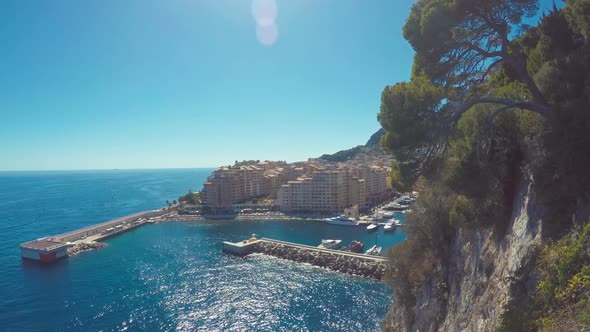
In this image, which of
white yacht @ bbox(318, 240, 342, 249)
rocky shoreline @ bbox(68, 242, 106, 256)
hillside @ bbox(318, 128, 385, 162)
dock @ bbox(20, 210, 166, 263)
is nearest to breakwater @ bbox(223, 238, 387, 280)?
white yacht @ bbox(318, 240, 342, 249)

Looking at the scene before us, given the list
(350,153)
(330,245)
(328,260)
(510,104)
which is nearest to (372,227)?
(330,245)

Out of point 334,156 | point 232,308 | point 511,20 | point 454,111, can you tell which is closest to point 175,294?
point 232,308

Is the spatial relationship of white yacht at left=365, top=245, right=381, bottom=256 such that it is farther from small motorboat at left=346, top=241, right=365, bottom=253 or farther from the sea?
the sea

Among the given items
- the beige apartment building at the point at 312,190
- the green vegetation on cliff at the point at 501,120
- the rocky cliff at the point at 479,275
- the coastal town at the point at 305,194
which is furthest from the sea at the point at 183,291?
the beige apartment building at the point at 312,190

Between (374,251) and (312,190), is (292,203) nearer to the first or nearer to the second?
(312,190)

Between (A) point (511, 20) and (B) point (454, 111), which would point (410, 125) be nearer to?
(B) point (454, 111)
